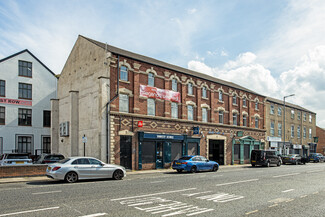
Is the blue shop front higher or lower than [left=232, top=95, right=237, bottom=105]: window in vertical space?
lower

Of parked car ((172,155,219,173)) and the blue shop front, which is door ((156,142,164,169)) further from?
parked car ((172,155,219,173))

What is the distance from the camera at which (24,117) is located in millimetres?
33562

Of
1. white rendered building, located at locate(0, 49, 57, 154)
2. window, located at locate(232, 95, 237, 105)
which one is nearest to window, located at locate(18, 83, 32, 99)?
white rendered building, located at locate(0, 49, 57, 154)

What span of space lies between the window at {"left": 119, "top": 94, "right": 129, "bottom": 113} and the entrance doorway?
42.0ft

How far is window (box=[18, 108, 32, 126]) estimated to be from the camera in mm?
33250

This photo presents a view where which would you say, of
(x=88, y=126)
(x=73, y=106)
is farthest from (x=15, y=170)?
(x=73, y=106)

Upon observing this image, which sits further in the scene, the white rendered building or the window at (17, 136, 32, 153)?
the window at (17, 136, 32, 153)

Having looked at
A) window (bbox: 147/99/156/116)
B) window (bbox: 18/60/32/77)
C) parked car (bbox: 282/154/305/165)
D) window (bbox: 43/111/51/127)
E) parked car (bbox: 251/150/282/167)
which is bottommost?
parked car (bbox: 282/154/305/165)

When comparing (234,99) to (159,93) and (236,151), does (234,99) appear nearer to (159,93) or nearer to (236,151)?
(236,151)

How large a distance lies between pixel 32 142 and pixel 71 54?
36.9 ft

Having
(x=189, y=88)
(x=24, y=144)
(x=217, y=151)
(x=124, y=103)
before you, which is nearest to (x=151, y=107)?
(x=124, y=103)

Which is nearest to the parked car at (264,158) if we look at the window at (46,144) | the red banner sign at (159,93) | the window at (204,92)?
the window at (204,92)

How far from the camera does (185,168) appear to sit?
75.8ft

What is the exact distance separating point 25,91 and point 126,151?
16320 mm
